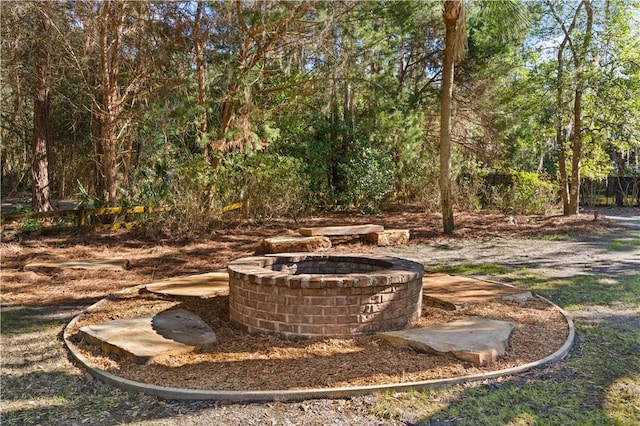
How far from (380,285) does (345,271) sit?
4.03 ft

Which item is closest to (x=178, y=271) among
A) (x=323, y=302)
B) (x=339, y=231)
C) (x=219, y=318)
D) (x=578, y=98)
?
(x=219, y=318)

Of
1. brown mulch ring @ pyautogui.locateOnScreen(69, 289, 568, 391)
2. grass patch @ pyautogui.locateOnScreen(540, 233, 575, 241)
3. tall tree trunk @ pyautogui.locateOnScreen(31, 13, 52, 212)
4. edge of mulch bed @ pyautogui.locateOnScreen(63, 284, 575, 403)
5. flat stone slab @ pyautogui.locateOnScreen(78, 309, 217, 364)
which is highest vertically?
tall tree trunk @ pyautogui.locateOnScreen(31, 13, 52, 212)

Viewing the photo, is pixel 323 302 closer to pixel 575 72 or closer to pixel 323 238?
pixel 323 238

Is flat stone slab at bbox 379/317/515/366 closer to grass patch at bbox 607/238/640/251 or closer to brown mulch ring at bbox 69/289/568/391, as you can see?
brown mulch ring at bbox 69/289/568/391

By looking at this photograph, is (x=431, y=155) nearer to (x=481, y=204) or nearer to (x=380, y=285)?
(x=481, y=204)

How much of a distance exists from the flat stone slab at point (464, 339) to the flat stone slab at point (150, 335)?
152cm

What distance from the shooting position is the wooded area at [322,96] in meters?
9.76

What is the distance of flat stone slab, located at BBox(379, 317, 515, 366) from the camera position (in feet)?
11.3

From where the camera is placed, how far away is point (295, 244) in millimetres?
7816

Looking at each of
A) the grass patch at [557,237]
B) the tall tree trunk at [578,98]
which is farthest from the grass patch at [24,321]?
the tall tree trunk at [578,98]

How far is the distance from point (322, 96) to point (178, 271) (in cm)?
749

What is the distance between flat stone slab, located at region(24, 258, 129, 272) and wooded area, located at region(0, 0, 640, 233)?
2.43 m

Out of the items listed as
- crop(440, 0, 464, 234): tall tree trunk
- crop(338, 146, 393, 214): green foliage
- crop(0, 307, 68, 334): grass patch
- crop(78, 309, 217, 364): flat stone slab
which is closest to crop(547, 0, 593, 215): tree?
crop(440, 0, 464, 234): tall tree trunk

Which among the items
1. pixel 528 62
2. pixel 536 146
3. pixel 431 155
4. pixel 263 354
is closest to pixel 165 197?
pixel 263 354
